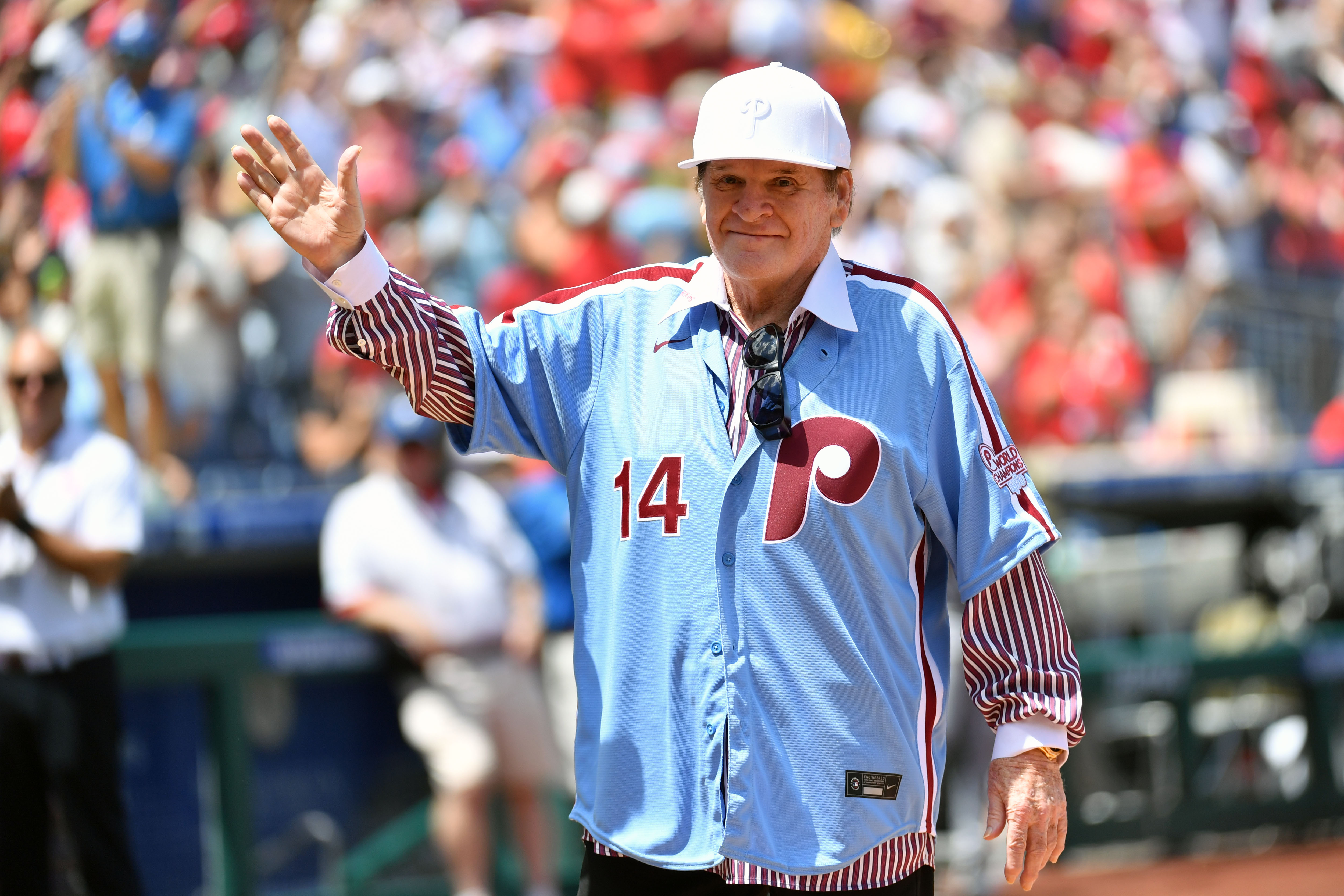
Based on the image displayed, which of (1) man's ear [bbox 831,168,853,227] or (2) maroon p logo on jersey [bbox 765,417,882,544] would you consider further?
(1) man's ear [bbox 831,168,853,227]

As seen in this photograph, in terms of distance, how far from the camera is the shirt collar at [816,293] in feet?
9.25

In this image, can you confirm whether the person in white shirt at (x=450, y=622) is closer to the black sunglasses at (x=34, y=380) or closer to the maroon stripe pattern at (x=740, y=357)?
the black sunglasses at (x=34, y=380)

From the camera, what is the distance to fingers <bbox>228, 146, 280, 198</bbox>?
2.77 metres

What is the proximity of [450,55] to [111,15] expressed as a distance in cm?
365

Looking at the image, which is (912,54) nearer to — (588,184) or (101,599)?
(588,184)

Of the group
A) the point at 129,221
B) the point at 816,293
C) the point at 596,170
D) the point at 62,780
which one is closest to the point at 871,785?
the point at 816,293

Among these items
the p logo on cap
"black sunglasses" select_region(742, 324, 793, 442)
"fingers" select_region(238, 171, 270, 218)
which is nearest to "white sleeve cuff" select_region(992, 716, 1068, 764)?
"black sunglasses" select_region(742, 324, 793, 442)

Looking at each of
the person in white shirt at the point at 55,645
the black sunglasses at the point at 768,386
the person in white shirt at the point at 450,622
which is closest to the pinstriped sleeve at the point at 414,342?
the black sunglasses at the point at 768,386

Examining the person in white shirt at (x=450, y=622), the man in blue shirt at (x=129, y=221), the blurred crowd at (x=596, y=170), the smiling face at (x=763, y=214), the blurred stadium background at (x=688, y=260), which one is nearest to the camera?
the smiling face at (x=763, y=214)

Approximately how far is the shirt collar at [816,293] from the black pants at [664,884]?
3.14 ft

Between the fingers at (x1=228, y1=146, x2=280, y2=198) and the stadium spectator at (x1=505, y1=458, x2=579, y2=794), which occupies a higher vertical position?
the fingers at (x1=228, y1=146, x2=280, y2=198)

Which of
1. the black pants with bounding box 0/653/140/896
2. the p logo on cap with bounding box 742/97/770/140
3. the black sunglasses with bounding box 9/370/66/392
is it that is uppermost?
the p logo on cap with bounding box 742/97/770/140

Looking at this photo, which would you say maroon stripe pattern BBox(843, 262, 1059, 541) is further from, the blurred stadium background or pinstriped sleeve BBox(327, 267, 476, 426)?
the blurred stadium background

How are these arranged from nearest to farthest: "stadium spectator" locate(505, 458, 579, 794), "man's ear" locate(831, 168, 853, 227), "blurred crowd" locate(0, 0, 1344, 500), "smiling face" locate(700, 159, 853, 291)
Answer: "smiling face" locate(700, 159, 853, 291) → "man's ear" locate(831, 168, 853, 227) → "stadium spectator" locate(505, 458, 579, 794) → "blurred crowd" locate(0, 0, 1344, 500)
